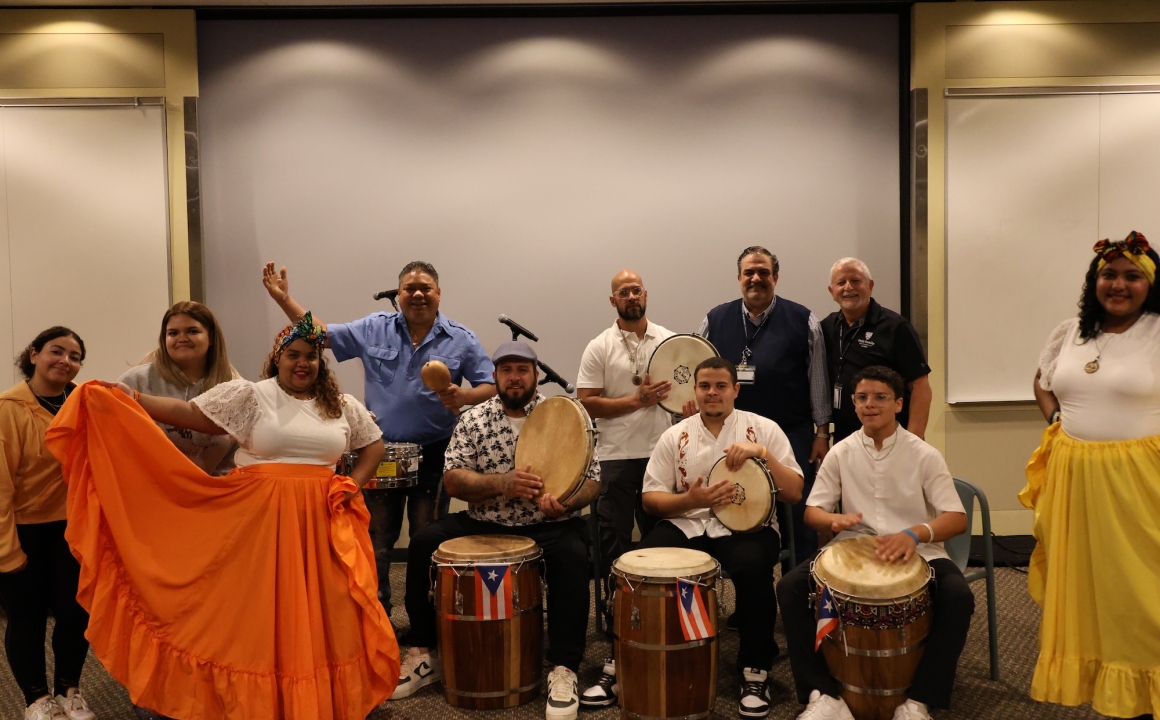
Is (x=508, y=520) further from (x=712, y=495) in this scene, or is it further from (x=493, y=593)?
(x=712, y=495)

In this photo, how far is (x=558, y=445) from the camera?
11.8 feet

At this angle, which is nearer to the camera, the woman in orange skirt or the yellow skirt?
the yellow skirt

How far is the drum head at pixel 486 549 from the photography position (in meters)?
3.35

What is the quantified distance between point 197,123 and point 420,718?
12.9ft

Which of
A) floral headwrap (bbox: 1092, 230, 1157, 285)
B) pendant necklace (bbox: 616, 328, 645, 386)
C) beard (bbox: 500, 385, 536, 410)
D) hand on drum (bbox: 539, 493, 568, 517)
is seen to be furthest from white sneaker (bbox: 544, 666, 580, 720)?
floral headwrap (bbox: 1092, 230, 1157, 285)

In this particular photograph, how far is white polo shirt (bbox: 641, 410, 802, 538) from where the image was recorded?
3.66 metres

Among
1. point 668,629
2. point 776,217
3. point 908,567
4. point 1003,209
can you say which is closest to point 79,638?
point 668,629

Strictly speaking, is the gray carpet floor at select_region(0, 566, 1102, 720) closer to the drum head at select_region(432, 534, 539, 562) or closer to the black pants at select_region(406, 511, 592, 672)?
the black pants at select_region(406, 511, 592, 672)

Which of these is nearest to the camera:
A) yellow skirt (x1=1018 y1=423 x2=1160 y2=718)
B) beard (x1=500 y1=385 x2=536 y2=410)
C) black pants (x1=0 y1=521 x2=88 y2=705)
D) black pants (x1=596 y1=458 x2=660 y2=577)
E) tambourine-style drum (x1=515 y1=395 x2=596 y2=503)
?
yellow skirt (x1=1018 y1=423 x2=1160 y2=718)

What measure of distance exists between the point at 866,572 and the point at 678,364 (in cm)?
141

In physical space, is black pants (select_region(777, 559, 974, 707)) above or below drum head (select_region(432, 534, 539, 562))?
below

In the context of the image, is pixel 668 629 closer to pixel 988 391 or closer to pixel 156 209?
pixel 988 391

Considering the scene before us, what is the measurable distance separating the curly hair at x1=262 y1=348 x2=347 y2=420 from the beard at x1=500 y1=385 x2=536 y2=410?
2.31 feet

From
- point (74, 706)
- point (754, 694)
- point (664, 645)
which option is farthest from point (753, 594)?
point (74, 706)
